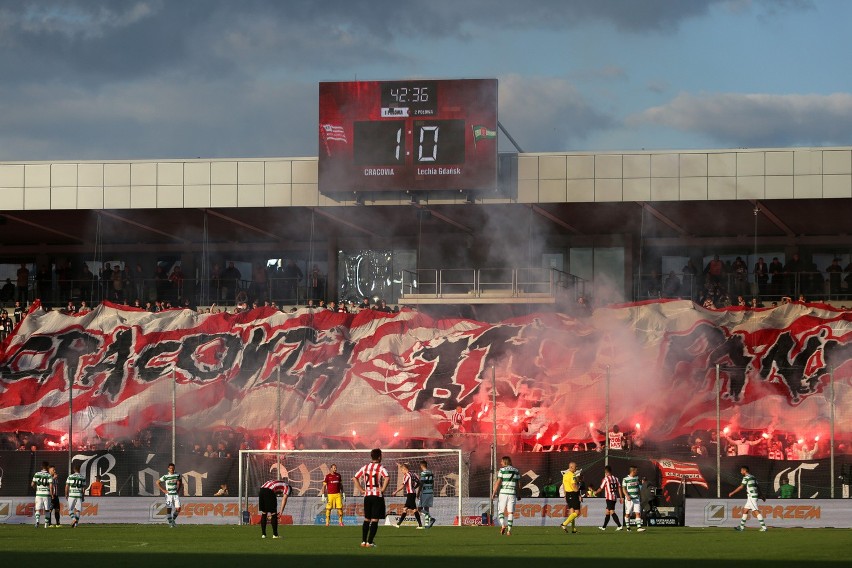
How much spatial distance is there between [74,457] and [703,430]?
17.2 m

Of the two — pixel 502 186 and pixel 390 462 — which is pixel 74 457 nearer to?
pixel 390 462

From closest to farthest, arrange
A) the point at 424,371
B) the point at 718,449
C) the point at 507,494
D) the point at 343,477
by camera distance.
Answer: the point at 507,494, the point at 718,449, the point at 343,477, the point at 424,371

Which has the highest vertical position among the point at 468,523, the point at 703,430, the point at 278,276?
the point at 278,276

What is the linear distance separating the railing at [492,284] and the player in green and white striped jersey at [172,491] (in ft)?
48.7

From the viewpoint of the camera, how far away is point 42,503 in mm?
34531

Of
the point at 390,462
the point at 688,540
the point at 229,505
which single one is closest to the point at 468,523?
the point at 390,462

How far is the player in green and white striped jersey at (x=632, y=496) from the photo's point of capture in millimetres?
31938

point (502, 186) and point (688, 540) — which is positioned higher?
point (502, 186)

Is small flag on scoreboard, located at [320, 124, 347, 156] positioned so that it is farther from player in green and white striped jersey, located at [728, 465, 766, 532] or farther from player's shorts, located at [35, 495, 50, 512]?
player in green and white striped jersey, located at [728, 465, 766, 532]

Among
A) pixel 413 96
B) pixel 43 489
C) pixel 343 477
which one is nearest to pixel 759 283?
pixel 413 96

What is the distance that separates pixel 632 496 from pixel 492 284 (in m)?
17.4

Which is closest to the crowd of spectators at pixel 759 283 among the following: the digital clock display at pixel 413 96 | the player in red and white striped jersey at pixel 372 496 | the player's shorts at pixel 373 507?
the digital clock display at pixel 413 96

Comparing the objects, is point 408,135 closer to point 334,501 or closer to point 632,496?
point 334,501

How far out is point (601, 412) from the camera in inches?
1511
